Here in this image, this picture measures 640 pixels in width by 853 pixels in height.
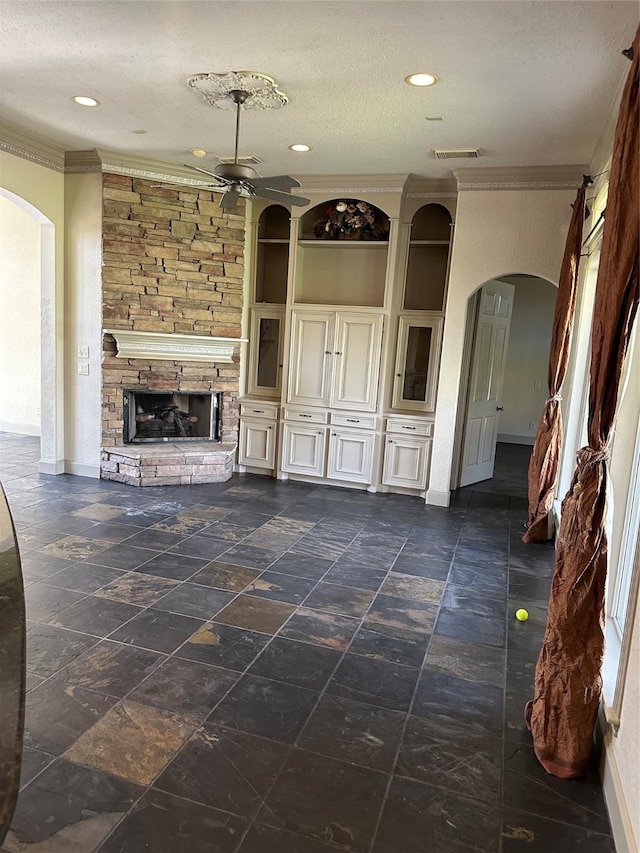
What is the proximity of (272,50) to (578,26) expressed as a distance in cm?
155

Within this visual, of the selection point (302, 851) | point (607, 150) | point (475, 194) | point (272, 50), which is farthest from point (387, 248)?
point (302, 851)

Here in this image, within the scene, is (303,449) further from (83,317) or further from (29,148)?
(29,148)

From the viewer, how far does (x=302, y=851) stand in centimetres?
179

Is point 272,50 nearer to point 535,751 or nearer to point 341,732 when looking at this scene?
point 341,732

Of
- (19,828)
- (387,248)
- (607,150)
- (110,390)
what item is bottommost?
(19,828)

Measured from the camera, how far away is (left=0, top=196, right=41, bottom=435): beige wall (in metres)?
7.41

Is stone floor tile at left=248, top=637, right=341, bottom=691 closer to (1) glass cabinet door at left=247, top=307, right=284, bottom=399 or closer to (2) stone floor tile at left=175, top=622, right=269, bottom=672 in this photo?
(2) stone floor tile at left=175, top=622, right=269, bottom=672

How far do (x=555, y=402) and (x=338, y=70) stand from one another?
289 centimetres

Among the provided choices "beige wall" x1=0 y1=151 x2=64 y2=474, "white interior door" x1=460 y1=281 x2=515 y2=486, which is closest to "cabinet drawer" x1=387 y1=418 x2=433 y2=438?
"white interior door" x1=460 y1=281 x2=515 y2=486

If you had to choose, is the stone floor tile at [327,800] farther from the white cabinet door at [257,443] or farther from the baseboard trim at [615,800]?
the white cabinet door at [257,443]

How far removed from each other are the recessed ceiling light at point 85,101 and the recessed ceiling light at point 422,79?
7.31ft

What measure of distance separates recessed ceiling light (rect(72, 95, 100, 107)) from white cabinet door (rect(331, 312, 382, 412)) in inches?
111

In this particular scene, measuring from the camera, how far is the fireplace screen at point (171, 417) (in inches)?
241

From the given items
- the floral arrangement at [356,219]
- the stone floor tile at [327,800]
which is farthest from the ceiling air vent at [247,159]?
the stone floor tile at [327,800]
